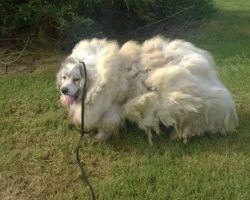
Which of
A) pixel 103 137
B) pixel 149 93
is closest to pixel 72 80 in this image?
pixel 103 137

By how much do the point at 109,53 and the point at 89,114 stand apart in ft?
2.06

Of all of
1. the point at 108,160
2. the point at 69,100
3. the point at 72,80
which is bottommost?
the point at 108,160

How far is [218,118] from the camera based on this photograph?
15.1ft

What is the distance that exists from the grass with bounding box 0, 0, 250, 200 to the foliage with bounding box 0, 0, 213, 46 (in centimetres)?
119

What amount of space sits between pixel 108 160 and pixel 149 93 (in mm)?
740

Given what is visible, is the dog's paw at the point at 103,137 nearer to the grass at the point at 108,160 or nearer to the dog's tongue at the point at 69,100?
the grass at the point at 108,160

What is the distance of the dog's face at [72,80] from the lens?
4.55 metres

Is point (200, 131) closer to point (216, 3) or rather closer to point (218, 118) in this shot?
point (218, 118)

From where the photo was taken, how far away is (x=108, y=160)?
14.5 feet

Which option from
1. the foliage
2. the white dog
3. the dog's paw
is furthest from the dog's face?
the foliage

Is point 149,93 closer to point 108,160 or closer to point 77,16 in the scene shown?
point 108,160

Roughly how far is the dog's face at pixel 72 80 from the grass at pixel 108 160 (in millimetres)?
469

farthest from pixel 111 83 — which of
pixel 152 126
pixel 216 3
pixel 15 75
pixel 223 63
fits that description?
pixel 216 3

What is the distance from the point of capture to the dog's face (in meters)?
4.55
